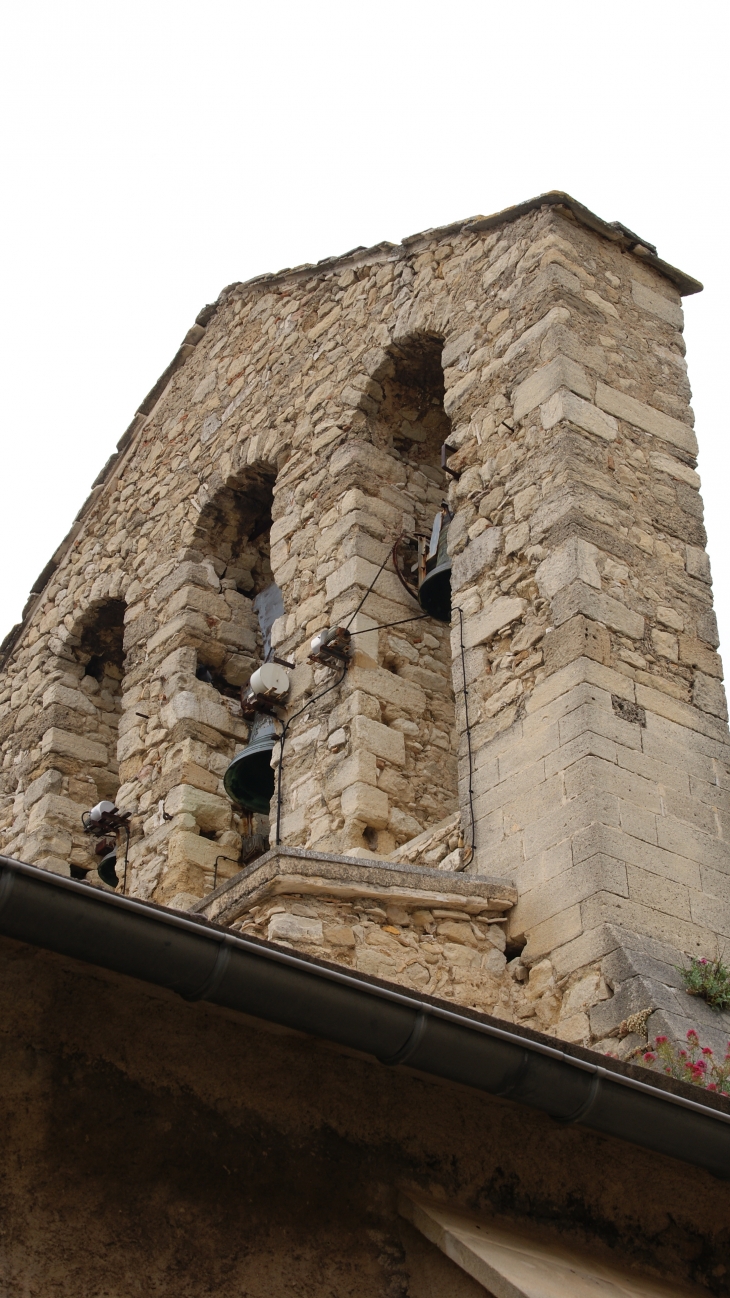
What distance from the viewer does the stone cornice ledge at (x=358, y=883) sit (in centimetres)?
566

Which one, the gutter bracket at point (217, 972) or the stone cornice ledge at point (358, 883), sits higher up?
the stone cornice ledge at point (358, 883)

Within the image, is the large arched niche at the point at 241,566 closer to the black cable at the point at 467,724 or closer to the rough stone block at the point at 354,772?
the rough stone block at the point at 354,772

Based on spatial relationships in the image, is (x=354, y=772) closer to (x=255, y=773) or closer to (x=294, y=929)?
(x=255, y=773)

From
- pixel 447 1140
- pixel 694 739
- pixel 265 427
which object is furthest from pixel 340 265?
pixel 447 1140

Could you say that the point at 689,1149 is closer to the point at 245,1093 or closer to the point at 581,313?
the point at 245,1093

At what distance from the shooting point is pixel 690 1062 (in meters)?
4.78

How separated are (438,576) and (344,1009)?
4.36 metres

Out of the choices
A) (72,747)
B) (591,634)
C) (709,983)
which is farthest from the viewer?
(72,747)

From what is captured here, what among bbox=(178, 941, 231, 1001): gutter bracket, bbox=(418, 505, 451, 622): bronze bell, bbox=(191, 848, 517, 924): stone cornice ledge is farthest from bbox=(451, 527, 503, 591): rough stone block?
bbox=(178, 941, 231, 1001): gutter bracket

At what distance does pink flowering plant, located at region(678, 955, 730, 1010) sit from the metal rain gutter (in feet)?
6.07

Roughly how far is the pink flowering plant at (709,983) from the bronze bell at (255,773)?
2813 mm

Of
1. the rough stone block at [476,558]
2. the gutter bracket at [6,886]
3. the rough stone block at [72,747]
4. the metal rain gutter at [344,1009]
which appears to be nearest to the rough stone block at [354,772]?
the rough stone block at [476,558]

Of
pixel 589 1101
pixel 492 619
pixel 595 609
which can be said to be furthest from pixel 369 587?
pixel 589 1101

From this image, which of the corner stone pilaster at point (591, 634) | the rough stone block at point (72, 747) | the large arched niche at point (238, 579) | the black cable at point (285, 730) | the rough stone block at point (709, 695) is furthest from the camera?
the rough stone block at point (72, 747)
